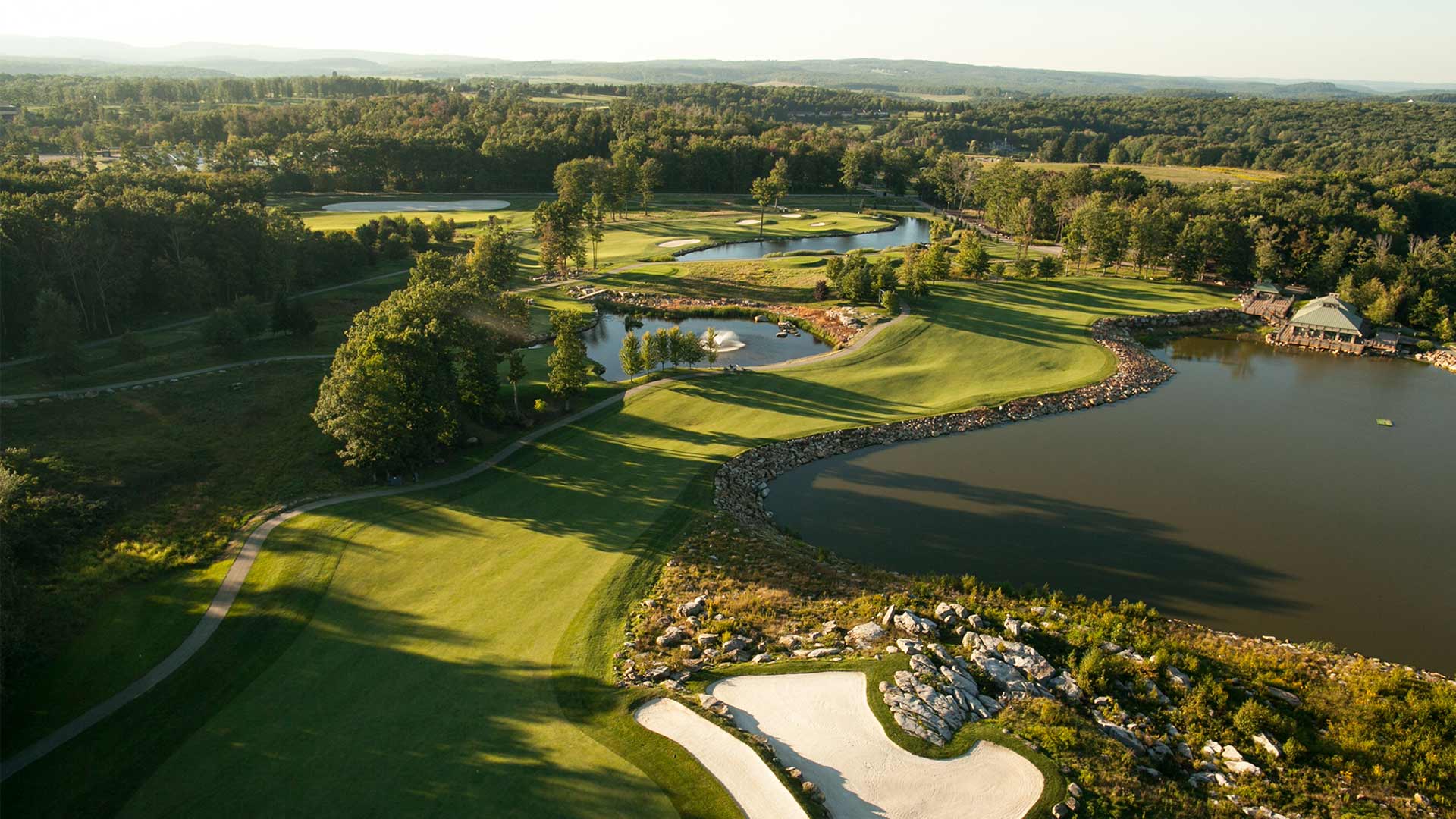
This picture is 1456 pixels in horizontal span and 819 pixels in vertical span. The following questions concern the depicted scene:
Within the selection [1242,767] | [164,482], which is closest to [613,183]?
[164,482]

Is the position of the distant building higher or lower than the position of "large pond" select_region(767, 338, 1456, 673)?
higher

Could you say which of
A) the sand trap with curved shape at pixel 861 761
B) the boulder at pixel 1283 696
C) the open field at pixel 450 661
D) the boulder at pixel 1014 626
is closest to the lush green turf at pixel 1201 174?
the open field at pixel 450 661

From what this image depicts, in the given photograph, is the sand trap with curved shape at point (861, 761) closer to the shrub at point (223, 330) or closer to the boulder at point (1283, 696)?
the boulder at point (1283, 696)

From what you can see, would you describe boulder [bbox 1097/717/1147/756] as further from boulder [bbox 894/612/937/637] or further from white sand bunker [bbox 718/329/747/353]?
white sand bunker [bbox 718/329/747/353]

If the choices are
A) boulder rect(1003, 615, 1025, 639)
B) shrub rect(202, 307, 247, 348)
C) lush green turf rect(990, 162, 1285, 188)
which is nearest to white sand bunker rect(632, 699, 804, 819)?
boulder rect(1003, 615, 1025, 639)

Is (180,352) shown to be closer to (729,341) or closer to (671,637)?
(729,341)
